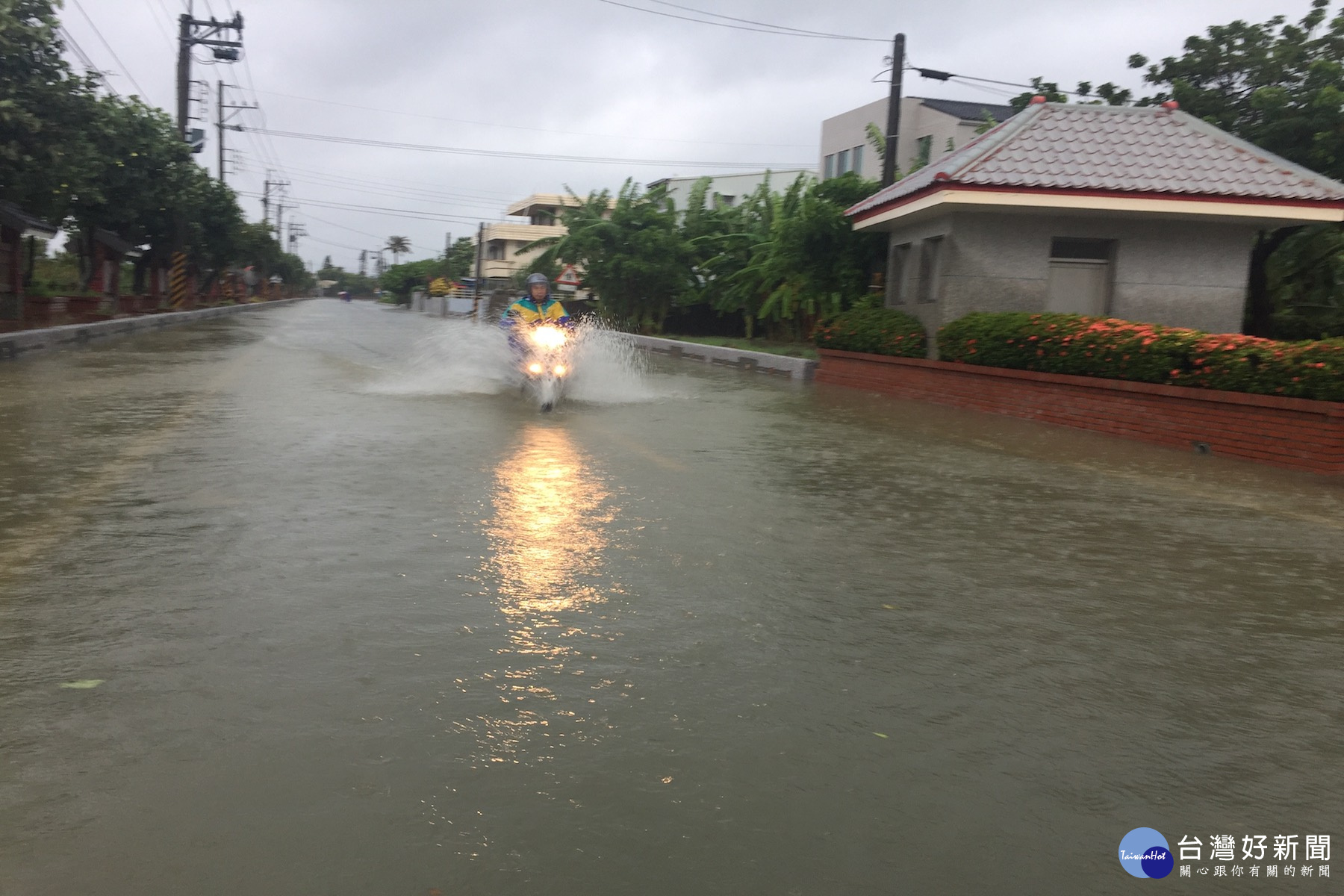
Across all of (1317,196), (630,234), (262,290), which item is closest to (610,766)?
(1317,196)

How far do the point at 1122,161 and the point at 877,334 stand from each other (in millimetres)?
5026

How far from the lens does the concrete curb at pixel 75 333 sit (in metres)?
21.5

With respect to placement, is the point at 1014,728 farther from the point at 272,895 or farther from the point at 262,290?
the point at 262,290

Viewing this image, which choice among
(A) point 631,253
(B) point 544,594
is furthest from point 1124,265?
(A) point 631,253

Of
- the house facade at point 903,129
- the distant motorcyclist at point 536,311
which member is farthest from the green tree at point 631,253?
the distant motorcyclist at point 536,311

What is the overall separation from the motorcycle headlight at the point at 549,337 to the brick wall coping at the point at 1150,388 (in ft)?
20.5

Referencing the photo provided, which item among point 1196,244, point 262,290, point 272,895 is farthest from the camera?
point 262,290

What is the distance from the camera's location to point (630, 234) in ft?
127

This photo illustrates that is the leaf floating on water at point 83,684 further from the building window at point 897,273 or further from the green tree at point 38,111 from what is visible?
the building window at point 897,273

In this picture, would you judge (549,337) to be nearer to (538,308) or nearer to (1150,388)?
(538,308)

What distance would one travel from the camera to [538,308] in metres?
15.6

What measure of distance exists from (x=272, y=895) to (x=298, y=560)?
11.7 feet

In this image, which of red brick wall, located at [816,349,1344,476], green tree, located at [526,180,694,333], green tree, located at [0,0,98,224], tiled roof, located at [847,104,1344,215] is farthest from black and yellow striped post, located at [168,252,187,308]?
red brick wall, located at [816,349,1344,476]

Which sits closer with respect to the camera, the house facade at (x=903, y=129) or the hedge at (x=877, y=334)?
the hedge at (x=877, y=334)
